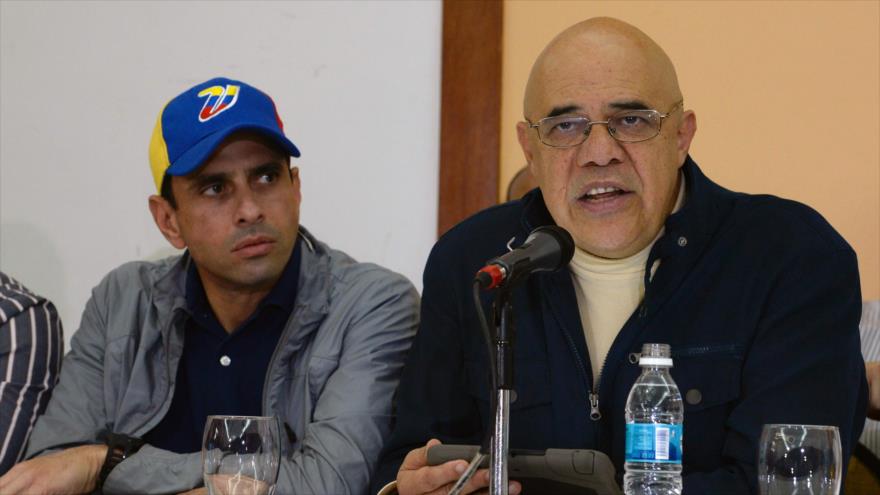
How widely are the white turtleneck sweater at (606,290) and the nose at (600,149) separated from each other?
18 cm

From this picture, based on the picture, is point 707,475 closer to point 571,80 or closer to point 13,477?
point 571,80

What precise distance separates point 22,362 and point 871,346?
6.49 feet

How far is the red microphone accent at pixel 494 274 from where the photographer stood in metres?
1.50

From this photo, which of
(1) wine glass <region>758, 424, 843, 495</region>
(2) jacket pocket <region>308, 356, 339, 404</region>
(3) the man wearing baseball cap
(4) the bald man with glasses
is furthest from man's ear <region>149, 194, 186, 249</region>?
(1) wine glass <region>758, 424, 843, 495</region>

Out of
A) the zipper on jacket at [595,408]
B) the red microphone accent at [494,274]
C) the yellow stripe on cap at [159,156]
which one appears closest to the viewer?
the red microphone accent at [494,274]

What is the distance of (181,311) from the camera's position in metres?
2.87

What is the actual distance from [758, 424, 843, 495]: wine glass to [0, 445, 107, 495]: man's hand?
1.58 meters

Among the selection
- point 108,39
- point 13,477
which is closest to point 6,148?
point 108,39

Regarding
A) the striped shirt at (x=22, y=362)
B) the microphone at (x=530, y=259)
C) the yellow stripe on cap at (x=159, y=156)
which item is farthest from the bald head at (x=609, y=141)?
the striped shirt at (x=22, y=362)

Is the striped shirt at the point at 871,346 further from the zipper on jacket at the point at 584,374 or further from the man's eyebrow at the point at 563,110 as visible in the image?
the man's eyebrow at the point at 563,110

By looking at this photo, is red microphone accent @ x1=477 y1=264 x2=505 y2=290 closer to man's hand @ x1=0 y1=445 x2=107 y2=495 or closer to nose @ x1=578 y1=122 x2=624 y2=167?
nose @ x1=578 y1=122 x2=624 y2=167

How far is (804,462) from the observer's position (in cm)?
153

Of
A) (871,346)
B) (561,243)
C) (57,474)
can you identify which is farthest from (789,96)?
(57,474)

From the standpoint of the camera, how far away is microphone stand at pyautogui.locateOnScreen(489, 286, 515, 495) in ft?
5.00
